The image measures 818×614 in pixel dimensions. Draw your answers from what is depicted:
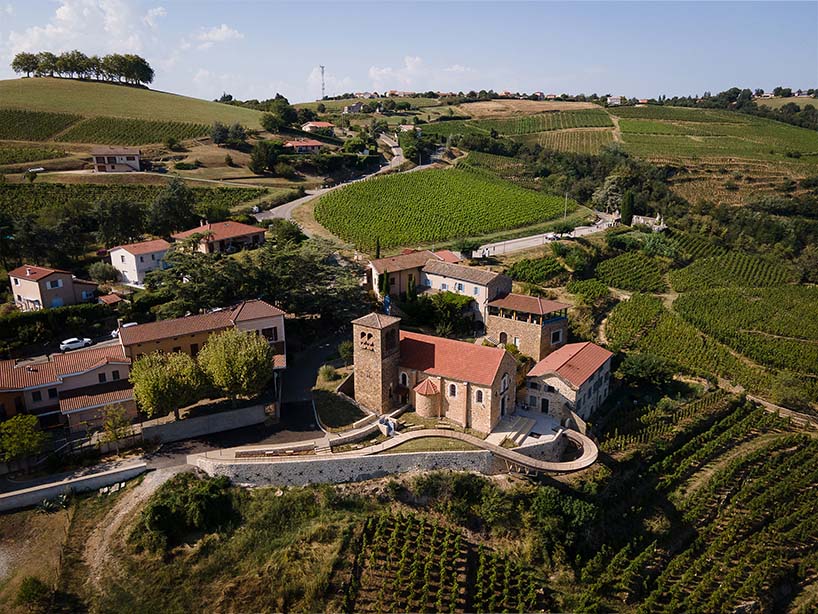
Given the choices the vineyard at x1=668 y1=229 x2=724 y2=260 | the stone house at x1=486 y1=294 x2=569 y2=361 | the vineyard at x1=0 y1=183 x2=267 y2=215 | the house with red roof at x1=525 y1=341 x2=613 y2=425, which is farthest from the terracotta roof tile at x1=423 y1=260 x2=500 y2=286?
the vineyard at x1=668 y1=229 x2=724 y2=260

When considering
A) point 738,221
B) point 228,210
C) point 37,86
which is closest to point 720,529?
point 228,210

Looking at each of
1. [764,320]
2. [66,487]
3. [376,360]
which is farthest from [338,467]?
[764,320]

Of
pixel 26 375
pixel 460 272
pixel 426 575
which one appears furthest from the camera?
pixel 460 272

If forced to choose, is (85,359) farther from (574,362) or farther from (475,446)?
(574,362)

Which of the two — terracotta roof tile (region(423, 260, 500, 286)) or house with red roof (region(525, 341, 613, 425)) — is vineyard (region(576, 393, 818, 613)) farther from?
terracotta roof tile (region(423, 260, 500, 286))

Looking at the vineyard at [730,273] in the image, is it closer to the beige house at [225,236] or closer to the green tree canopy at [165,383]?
the beige house at [225,236]

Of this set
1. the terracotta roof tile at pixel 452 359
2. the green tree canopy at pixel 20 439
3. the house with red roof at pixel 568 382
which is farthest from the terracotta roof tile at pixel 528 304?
the green tree canopy at pixel 20 439

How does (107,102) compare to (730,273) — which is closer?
(730,273)
